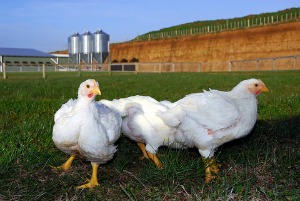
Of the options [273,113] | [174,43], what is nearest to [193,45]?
[174,43]

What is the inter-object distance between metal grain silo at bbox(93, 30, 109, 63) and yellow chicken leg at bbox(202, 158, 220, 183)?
67.0 metres

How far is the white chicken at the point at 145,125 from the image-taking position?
174 inches

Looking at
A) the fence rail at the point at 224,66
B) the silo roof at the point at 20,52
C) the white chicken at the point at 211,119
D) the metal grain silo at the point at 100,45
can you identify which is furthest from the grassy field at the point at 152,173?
the silo roof at the point at 20,52

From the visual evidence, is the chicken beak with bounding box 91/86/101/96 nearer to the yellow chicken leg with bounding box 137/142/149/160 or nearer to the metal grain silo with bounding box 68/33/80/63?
the yellow chicken leg with bounding box 137/142/149/160

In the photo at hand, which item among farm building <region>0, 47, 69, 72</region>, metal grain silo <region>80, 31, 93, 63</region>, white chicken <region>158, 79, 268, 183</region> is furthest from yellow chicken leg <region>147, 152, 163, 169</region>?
metal grain silo <region>80, 31, 93, 63</region>

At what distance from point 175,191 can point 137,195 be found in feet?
1.04

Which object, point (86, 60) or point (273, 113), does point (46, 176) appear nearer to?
point (273, 113)

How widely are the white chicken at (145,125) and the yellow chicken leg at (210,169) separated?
523 mm

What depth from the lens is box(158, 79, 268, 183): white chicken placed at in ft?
13.0

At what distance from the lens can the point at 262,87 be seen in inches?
176

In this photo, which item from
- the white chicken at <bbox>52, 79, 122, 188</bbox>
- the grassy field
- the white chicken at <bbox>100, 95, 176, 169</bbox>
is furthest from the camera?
the white chicken at <bbox>100, 95, 176, 169</bbox>

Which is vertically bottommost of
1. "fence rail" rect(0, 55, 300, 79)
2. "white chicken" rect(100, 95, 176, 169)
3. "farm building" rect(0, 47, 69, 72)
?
"white chicken" rect(100, 95, 176, 169)

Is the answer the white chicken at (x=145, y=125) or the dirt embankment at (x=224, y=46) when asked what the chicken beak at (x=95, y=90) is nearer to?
the white chicken at (x=145, y=125)

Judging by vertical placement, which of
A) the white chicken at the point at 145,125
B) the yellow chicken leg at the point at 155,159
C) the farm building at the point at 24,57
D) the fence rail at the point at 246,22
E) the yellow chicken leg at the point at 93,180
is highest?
the fence rail at the point at 246,22
